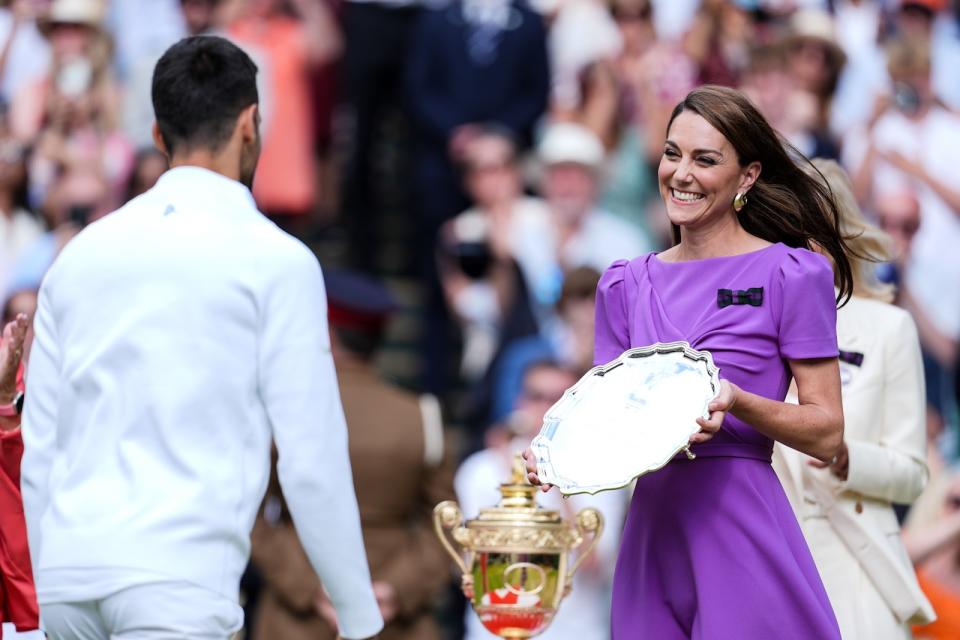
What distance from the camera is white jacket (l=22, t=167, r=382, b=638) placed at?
440 cm

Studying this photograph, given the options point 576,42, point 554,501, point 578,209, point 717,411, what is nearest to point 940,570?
point 554,501

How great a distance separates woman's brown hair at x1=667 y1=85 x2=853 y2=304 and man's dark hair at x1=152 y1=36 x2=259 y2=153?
3.65ft

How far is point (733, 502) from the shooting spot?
4652 mm

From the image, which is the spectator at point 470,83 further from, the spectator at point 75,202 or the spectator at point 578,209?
Answer: the spectator at point 75,202

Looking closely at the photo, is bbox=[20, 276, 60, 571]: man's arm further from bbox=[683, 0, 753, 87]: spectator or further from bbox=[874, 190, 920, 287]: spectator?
bbox=[683, 0, 753, 87]: spectator

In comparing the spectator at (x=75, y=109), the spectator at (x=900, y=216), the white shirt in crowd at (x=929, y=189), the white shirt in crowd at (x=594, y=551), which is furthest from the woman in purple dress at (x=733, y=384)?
the spectator at (x=75, y=109)

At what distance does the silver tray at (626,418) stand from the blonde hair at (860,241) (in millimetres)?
1352

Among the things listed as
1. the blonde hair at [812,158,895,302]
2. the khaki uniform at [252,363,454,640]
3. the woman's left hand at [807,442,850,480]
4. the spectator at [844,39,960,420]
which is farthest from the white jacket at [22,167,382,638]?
the spectator at [844,39,960,420]

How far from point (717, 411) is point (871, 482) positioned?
4.71 feet

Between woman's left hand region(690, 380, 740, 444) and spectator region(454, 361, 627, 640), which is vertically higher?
woman's left hand region(690, 380, 740, 444)

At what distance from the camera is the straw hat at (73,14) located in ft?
36.7

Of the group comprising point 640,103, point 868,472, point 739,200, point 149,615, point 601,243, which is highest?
point 739,200

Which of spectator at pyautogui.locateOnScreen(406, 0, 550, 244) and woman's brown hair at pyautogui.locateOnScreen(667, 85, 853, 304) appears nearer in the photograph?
woman's brown hair at pyautogui.locateOnScreen(667, 85, 853, 304)

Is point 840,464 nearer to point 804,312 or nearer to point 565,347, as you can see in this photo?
point 804,312
